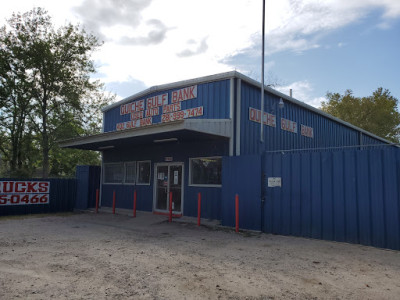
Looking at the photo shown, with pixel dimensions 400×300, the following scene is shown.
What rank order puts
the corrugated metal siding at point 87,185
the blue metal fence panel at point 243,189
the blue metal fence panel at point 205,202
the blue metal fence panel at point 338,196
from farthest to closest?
the corrugated metal siding at point 87,185
the blue metal fence panel at point 205,202
the blue metal fence panel at point 243,189
the blue metal fence panel at point 338,196

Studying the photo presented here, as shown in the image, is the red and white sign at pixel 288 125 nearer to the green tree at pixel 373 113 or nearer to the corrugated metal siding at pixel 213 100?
the corrugated metal siding at pixel 213 100

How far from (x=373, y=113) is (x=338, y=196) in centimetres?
3470

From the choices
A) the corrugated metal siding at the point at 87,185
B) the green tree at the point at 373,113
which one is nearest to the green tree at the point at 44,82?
the corrugated metal siding at the point at 87,185

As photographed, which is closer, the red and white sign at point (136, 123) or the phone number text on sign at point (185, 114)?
the phone number text on sign at point (185, 114)

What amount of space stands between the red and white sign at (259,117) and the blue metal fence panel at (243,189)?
95.7 inches

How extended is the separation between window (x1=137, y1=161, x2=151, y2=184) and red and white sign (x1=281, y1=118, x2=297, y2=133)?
582 cm

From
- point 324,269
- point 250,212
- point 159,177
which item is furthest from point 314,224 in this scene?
point 159,177

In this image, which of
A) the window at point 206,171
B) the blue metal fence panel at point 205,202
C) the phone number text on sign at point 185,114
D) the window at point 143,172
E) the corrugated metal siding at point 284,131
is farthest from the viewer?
the window at point 143,172

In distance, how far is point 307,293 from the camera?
4.52 m

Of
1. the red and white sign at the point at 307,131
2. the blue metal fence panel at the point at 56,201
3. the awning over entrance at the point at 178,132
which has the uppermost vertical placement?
the red and white sign at the point at 307,131

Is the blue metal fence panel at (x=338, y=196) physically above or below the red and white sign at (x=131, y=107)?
below

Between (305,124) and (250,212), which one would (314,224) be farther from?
(305,124)

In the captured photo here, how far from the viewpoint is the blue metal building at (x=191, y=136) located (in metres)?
11.1

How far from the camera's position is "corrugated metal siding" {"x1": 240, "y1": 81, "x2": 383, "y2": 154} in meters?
11.6
